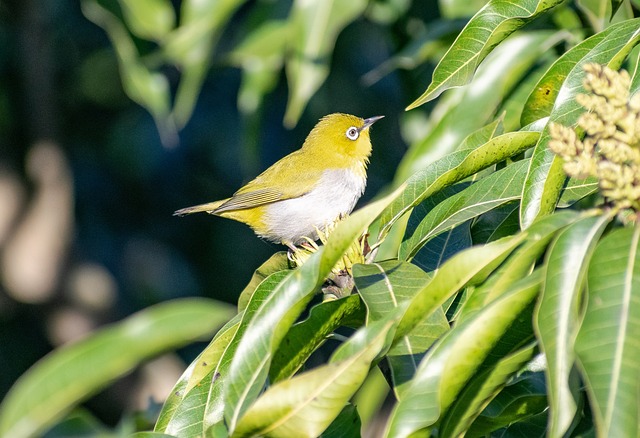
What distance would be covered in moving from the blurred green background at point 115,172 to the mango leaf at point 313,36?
1.60 meters

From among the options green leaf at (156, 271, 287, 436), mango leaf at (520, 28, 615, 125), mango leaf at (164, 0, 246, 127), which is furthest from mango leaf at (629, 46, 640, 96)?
mango leaf at (164, 0, 246, 127)

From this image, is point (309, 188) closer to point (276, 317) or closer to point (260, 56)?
point (260, 56)

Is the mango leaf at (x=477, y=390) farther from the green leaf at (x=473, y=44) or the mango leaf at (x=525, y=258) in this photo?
the green leaf at (x=473, y=44)

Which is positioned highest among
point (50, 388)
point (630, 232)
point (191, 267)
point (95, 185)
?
point (630, 232)

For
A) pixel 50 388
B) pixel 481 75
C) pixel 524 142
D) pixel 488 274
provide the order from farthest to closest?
pixel 481 75
pixel 524 142
pixel 488 274
pixel 50 388

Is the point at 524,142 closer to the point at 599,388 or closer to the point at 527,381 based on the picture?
the point at 527,381

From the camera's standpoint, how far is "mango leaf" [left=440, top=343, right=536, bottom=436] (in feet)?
4.89

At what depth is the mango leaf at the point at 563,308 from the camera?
4.08ft

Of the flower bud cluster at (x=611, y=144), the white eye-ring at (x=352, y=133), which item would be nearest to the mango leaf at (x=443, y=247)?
the flower bud cluster at (x=611, y=144)

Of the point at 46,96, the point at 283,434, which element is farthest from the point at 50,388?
the point at 46,96

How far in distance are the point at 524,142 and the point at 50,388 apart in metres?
1.09

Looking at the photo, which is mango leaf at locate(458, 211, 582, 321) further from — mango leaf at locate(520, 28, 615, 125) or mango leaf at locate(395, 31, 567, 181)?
mango leaf at locate(395, 31, 567, 181)

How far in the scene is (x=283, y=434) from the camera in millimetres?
1462

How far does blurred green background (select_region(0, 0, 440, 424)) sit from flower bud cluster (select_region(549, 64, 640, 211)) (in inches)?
144
